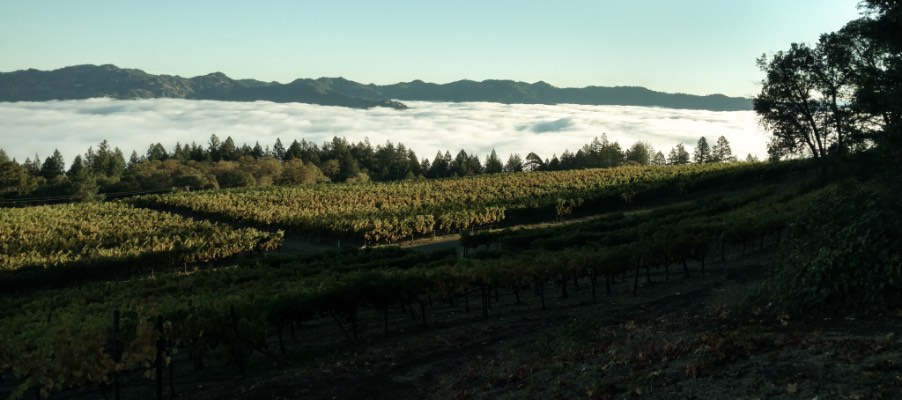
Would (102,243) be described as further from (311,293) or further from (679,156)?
(679,156)

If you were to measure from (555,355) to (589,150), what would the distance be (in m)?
158

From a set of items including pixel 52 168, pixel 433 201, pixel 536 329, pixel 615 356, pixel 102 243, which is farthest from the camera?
pixel 52 168

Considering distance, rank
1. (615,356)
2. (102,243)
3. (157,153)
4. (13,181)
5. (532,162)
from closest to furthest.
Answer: (615,356), (102,243), (13,181), (532,162), (157,153)

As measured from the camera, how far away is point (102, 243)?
66875 millimetres

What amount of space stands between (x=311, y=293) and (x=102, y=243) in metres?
52.9

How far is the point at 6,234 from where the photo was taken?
70812 mm

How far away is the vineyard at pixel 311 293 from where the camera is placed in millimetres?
16781

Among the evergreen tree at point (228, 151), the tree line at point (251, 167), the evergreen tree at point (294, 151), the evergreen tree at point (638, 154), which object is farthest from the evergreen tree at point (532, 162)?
the evergreen tree at point (228, 151)

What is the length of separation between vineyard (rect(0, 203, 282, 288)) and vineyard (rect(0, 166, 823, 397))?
1913 millimetres

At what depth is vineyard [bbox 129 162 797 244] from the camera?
2886 inches

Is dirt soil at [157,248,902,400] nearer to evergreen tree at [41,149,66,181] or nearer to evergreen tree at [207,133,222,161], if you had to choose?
evergreen tree at [41,149,66,181]


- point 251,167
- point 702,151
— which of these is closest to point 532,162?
point 702,151

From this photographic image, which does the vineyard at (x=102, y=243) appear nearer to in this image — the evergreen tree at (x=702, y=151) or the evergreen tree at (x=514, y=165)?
the evergreen tree at (x=514, y=165)

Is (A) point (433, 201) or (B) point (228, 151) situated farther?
(B) point (228, 151)
